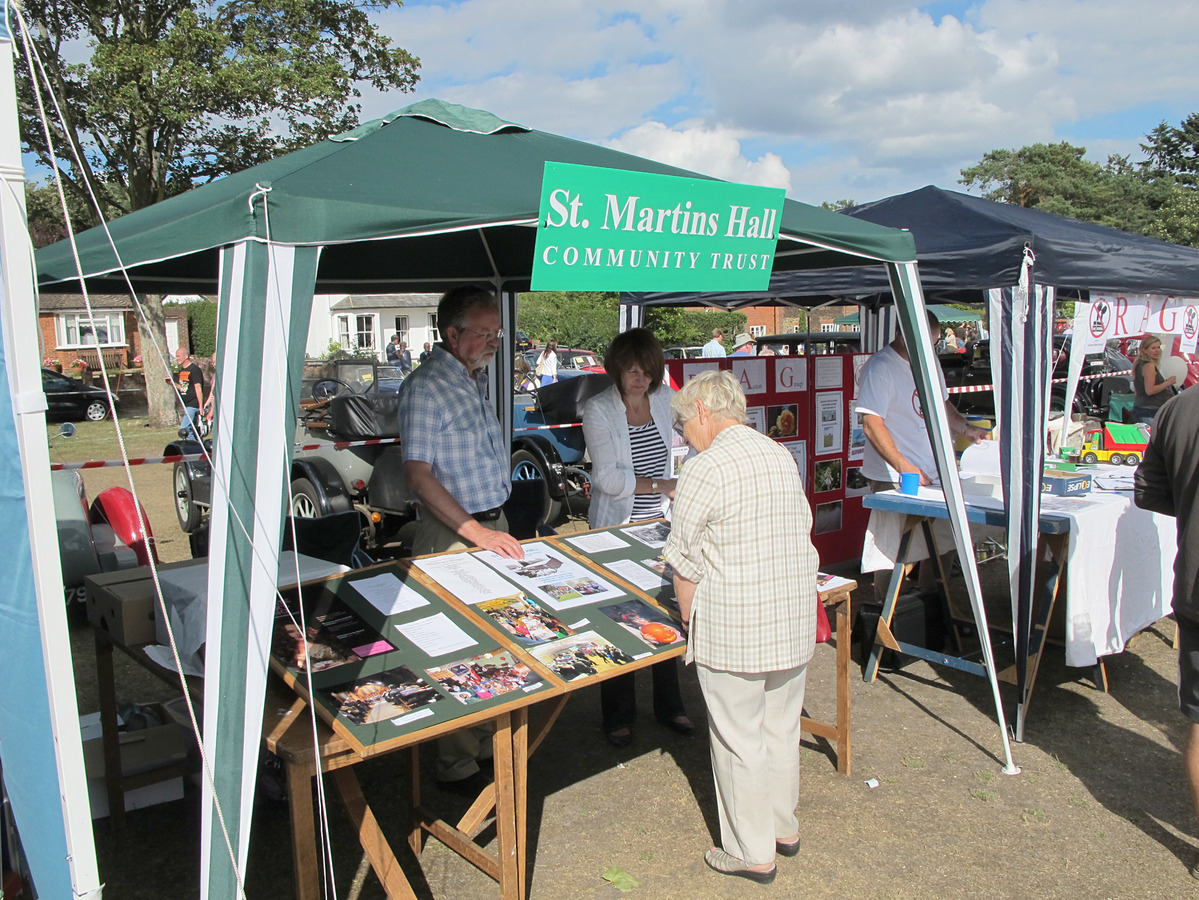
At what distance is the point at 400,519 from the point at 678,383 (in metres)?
2.59

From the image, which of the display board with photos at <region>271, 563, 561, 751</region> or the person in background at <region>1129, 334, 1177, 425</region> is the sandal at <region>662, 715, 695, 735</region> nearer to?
the display board with photos at <region>271, 563, 561, 751</region>

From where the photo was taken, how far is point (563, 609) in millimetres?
2814

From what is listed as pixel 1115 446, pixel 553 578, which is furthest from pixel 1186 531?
pixel 1115 446

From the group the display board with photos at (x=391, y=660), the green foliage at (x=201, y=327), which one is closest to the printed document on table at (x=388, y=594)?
the display board with photos at (x=391, y=660)

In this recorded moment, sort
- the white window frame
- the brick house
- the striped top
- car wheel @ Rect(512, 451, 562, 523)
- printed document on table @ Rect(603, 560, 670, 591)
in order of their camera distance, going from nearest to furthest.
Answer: printed document on table @ Rect(603, 560, 670, 591) → the striped top → car wheel @ Rect(512, 451, 562, 523) → the brick house → the white window frame

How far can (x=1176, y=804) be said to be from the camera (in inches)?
131

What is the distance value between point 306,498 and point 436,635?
4.70m

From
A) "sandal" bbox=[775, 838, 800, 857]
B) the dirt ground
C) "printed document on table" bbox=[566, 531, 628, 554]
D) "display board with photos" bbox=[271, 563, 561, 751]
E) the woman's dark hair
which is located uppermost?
the woman's dark hair

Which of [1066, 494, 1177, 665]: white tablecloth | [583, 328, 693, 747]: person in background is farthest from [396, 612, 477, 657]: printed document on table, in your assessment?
[1066, 494, 1177, 665]: white tablecloth

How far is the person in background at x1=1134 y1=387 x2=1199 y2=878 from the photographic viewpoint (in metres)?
2.71

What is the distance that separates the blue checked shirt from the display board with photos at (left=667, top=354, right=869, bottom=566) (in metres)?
Answer: 2.77

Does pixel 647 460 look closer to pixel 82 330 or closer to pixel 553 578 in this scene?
pixel 553 578

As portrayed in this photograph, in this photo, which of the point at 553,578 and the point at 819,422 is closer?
the point at 553,578

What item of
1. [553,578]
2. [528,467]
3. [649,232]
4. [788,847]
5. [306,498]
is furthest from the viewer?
[528,467]
